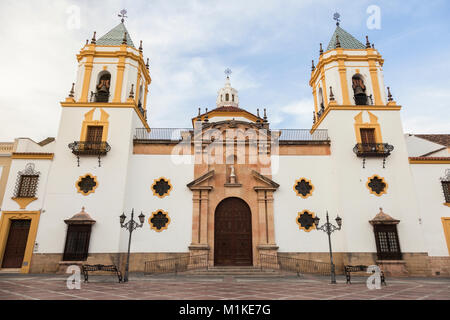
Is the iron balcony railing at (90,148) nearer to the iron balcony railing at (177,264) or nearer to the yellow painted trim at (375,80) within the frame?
the iron balcony railing at (177,264)

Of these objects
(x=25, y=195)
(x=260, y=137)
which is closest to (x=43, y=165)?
(x=25, y=195)

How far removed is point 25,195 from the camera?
1755cm

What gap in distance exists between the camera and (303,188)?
18.9m

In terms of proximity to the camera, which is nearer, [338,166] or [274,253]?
[274,253]

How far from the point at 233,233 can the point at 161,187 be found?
557 centimetres

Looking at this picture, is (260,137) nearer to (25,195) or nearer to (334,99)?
(334,99)

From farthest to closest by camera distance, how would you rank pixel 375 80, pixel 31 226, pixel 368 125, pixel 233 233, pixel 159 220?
pixel 375 80, pixel 368 125, pixel 233 233, pixel 159 220, pixel 31 226

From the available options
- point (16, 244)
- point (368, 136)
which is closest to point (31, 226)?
point (16, 244)

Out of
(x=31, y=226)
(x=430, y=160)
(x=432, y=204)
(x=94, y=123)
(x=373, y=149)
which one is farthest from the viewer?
(x=94, y=123)

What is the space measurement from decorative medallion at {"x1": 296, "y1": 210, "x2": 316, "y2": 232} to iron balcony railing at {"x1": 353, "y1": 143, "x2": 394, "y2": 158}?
5097mm

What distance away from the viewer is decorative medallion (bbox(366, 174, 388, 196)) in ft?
59.6

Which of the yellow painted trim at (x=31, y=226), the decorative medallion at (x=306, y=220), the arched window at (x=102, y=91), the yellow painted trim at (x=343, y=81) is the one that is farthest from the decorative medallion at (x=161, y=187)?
the yellow painted trim at (x=343, y=81)

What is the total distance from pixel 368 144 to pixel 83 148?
18.5 meters

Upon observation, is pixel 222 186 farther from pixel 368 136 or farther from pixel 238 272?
pixel 368 136
